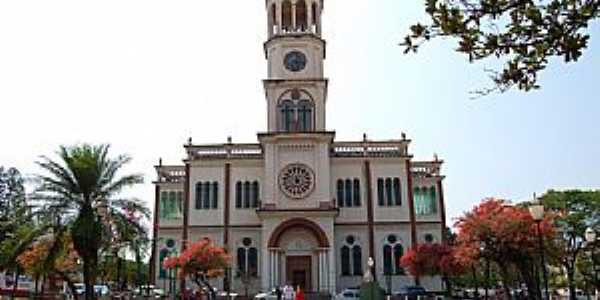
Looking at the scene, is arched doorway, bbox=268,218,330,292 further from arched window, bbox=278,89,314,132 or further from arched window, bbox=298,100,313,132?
arched window, bbox=278,89,314,132

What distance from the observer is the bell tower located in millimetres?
50344

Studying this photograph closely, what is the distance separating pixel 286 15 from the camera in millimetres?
53125

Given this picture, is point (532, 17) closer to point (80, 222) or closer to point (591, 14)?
point (591, 14)

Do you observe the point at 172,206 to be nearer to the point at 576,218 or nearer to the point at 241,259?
the point at 241,259

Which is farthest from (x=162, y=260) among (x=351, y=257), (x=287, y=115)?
(x=287, y=115)

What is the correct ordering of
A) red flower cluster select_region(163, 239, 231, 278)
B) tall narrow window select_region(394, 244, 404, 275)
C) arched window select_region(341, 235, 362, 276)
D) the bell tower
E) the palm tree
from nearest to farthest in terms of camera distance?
1. the palm tree
2. red flower cluster select_region(163, 239, 231, 278)
3. arched window select_region(341, 235, 362, 276)
4. tall narrow window select_region(394, 244, 404, 275)
5. the bell tower

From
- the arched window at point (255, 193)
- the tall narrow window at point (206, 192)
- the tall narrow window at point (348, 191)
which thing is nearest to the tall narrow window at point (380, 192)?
the tall narrow window at point (348, 191)

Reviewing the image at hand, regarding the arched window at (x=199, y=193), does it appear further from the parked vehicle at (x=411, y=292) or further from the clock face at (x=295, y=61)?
the parked vehicle at (x=411, y=292)

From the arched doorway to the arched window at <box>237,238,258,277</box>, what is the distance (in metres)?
2.67

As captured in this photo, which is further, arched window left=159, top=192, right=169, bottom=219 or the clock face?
the clock face

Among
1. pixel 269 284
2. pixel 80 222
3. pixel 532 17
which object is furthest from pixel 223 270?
pixel 532 17

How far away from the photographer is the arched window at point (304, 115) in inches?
1980

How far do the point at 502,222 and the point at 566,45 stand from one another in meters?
29.3

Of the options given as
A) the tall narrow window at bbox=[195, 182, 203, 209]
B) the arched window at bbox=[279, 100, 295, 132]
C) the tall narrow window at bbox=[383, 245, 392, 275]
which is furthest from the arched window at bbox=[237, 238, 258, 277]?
the tall narrow window at bbox=[383, 245, 392, 275]
